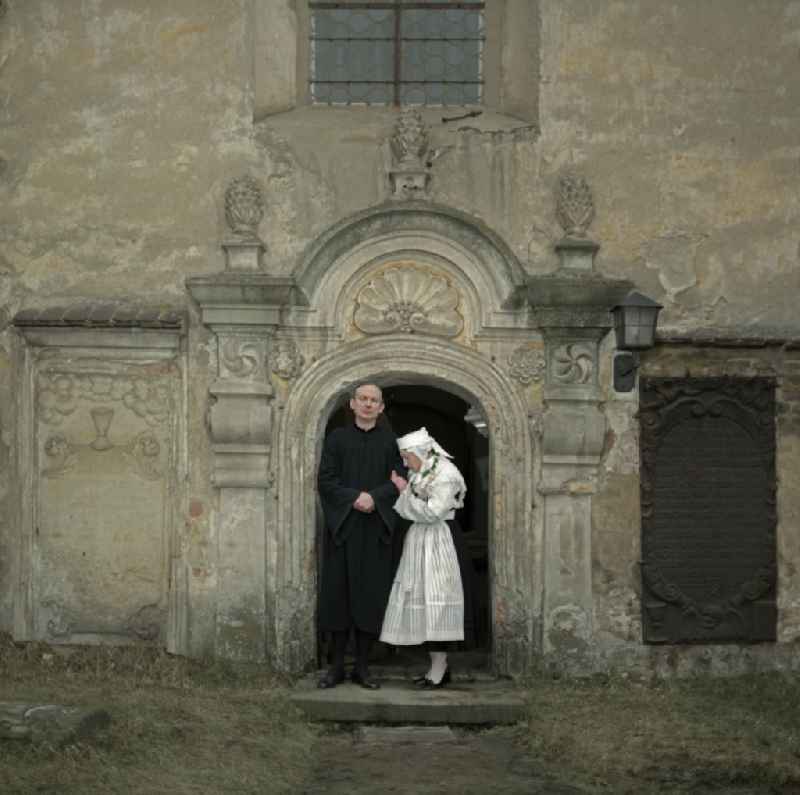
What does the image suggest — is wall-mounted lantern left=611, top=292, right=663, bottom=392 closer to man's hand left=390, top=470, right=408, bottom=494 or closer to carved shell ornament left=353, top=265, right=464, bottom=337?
carved shell ornament left=353, top=265, right=464, bottom=337

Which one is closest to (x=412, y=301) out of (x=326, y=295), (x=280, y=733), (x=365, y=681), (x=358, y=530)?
(x=326, y=295)

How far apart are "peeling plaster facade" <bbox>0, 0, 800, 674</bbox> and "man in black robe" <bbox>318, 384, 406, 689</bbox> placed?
1.29 ft

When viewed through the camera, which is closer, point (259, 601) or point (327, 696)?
point (327, 696)

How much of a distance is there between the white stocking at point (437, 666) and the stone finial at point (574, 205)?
10.00ft

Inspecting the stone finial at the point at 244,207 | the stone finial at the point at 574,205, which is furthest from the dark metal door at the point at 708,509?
the stone finial at the point at 244,207

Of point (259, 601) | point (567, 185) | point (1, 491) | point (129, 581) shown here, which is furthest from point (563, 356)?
point (1, 491)

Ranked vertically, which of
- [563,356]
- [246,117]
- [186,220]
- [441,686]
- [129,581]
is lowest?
[441,686]

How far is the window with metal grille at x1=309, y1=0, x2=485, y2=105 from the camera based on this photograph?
1090 cm

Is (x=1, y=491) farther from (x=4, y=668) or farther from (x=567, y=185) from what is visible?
(x=567, y=185)

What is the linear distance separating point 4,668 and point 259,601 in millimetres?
1772

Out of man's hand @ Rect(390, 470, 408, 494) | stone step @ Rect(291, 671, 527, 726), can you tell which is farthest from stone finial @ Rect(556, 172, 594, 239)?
stone step @ Rect(291, 671, 527, 726)

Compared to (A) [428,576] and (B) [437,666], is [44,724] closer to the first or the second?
(A) [428,576]

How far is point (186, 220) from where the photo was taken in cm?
1046

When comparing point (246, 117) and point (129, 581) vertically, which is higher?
point (246, 117)
